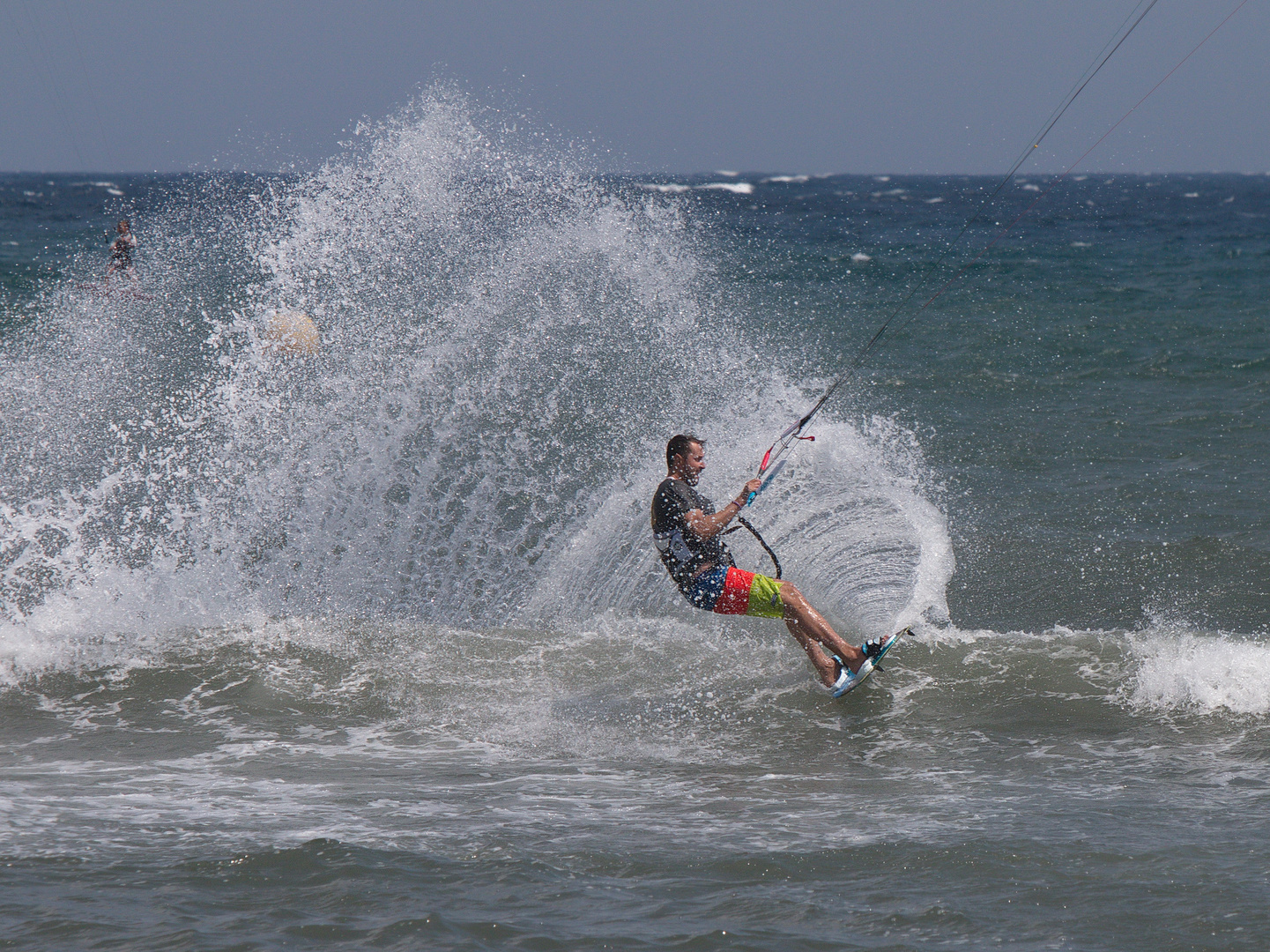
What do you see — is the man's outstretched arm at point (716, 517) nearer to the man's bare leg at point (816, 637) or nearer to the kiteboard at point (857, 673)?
the man's bare leg at point (816, 637)

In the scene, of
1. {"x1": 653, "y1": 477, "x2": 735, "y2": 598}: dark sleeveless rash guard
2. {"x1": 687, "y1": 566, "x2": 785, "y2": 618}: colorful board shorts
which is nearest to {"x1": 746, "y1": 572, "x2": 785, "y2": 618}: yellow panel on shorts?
{"x1": 687, "y1": 566, "x2": 785, "y2": 618}: colorful board shorts

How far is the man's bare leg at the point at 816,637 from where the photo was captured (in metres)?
6.42

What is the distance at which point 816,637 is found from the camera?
6.45 meters

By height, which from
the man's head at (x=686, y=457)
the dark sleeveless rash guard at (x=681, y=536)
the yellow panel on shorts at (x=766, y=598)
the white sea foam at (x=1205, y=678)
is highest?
the man's head at (x=686, y=457)

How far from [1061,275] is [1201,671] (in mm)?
20300

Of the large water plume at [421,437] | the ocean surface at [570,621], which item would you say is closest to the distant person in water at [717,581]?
the ocean surface at [570,621]

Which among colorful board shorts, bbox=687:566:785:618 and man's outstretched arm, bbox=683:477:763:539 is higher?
man's outstretched arm, bbox=683:477:763:539

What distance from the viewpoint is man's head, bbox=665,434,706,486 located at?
656 cm

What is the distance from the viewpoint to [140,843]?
174 inches

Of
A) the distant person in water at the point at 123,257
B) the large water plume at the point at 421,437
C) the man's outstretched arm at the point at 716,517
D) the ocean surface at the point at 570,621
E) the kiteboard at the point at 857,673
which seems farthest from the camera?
the distant person in water at the point at 123,257

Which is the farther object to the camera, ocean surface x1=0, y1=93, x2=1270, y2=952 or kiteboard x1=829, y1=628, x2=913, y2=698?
kiteboard x1=829, y1=628, x2=913, y2=698

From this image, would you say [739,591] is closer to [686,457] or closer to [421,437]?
[686,457]

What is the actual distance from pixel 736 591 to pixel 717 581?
0.13m

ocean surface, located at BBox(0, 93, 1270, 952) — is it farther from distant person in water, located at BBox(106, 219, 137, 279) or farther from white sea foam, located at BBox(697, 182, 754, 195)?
white sea foam, located at BBox(697, 182, 754, 195)
